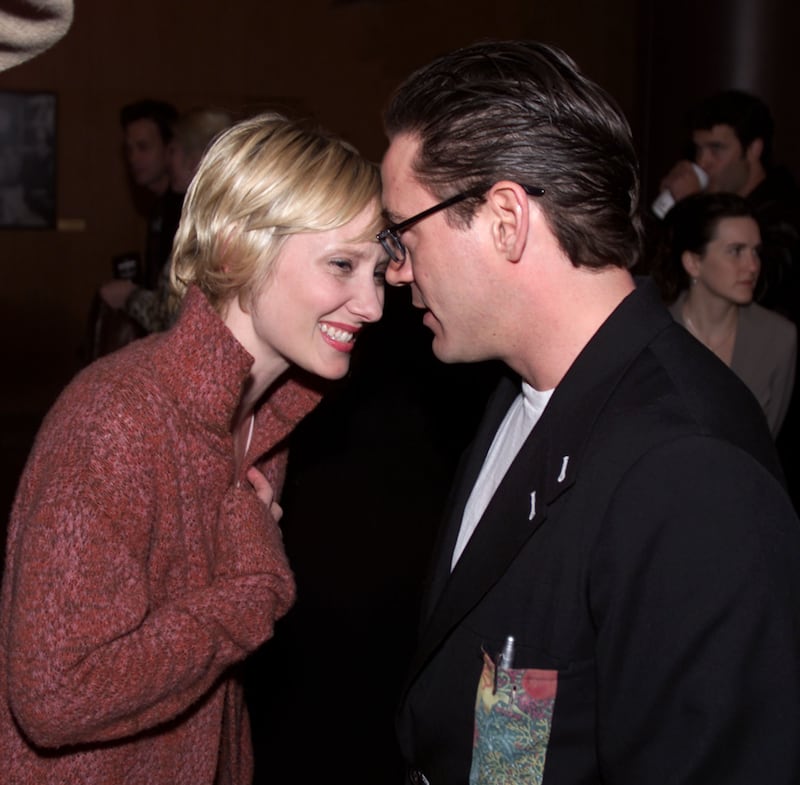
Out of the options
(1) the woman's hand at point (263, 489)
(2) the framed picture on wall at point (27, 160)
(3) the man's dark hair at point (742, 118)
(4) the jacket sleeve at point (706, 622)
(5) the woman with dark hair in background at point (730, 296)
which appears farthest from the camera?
(2) the framed picture on wall at point (27, 160)

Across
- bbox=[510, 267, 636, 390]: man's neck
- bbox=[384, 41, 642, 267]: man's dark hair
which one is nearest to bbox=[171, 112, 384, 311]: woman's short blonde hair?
bbox=[384, 41, 642, 267]: man's dark hair

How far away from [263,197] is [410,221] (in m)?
0.37

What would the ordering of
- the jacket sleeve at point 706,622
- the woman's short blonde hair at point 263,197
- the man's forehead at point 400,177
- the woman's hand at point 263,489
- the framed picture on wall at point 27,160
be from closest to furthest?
the jacket sleeve at point 706,622
the man's forehead at point 400,177
the woman's short blonde hair at point 263,197
the woman's hand at point 263,489
the framed picture on wall at point 27,160

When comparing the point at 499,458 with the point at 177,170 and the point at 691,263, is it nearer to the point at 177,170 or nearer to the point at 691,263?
the point at 691,263

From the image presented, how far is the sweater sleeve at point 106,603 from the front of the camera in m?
1.47

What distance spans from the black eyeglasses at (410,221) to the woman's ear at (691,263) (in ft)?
8.61

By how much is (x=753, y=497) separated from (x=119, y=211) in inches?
273

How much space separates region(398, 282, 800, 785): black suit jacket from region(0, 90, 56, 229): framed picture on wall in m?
6.58

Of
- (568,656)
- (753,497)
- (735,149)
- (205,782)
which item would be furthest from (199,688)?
(735,149)

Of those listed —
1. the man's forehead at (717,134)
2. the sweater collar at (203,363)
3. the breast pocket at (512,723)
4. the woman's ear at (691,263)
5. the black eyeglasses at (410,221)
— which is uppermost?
A: the man's forehead at (717,134)

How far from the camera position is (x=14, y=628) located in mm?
1492

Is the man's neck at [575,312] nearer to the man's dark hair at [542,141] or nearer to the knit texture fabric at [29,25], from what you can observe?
the man's dark hair at [542,141]

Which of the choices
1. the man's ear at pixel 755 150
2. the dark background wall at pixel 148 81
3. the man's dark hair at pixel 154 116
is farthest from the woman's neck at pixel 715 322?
the dark background wall at pixel 148 81

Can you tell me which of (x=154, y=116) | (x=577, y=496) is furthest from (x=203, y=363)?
(x=154, y=116)
